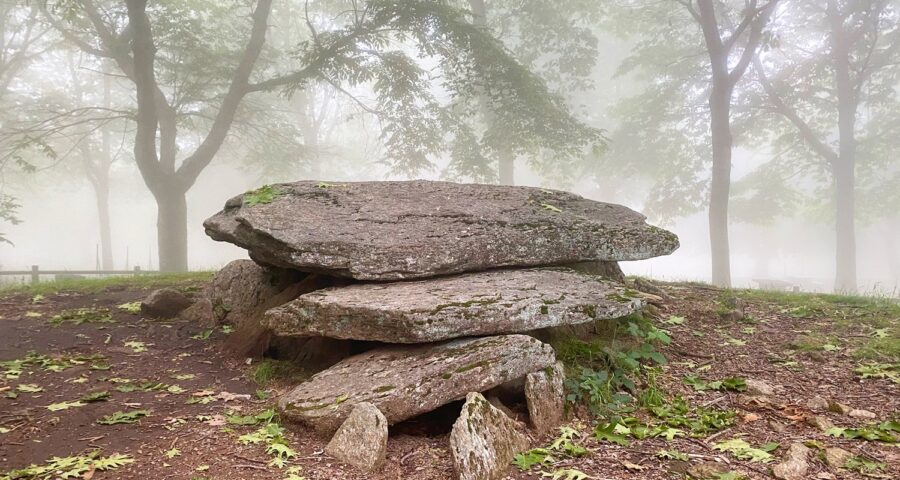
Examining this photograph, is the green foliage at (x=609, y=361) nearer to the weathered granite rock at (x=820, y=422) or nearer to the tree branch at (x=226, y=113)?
the weathered granite rock at (x=820, y=422)

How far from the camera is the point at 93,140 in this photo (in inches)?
1061

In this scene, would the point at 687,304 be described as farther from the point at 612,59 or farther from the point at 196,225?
the point at 196,225

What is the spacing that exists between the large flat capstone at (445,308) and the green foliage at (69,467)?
1793 millimetres

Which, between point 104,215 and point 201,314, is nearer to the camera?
point 201,314

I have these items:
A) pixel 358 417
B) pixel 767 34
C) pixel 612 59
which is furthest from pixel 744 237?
pixel 358 417

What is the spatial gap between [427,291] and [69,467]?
127 inches

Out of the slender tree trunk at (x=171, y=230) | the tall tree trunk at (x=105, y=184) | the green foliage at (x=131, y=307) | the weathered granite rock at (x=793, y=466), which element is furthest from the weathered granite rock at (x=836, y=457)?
the tall tree trunk at (x=105, y=184)

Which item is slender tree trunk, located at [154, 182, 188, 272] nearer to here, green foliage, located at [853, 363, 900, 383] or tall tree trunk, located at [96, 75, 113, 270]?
tall tree trunk, located at [96, 75, 113, 270]

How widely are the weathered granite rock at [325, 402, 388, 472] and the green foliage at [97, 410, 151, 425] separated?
1840 mm

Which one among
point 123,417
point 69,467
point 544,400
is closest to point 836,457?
point 544,400

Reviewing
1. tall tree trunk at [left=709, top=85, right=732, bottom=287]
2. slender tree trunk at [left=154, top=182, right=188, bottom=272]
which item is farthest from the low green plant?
tall tree trunk at [left=709, top=85, right=732, bottom=287]

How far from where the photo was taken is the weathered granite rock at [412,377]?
4.16 m

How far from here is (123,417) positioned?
432cm

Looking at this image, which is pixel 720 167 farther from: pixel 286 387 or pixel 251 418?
pixel 251 418
